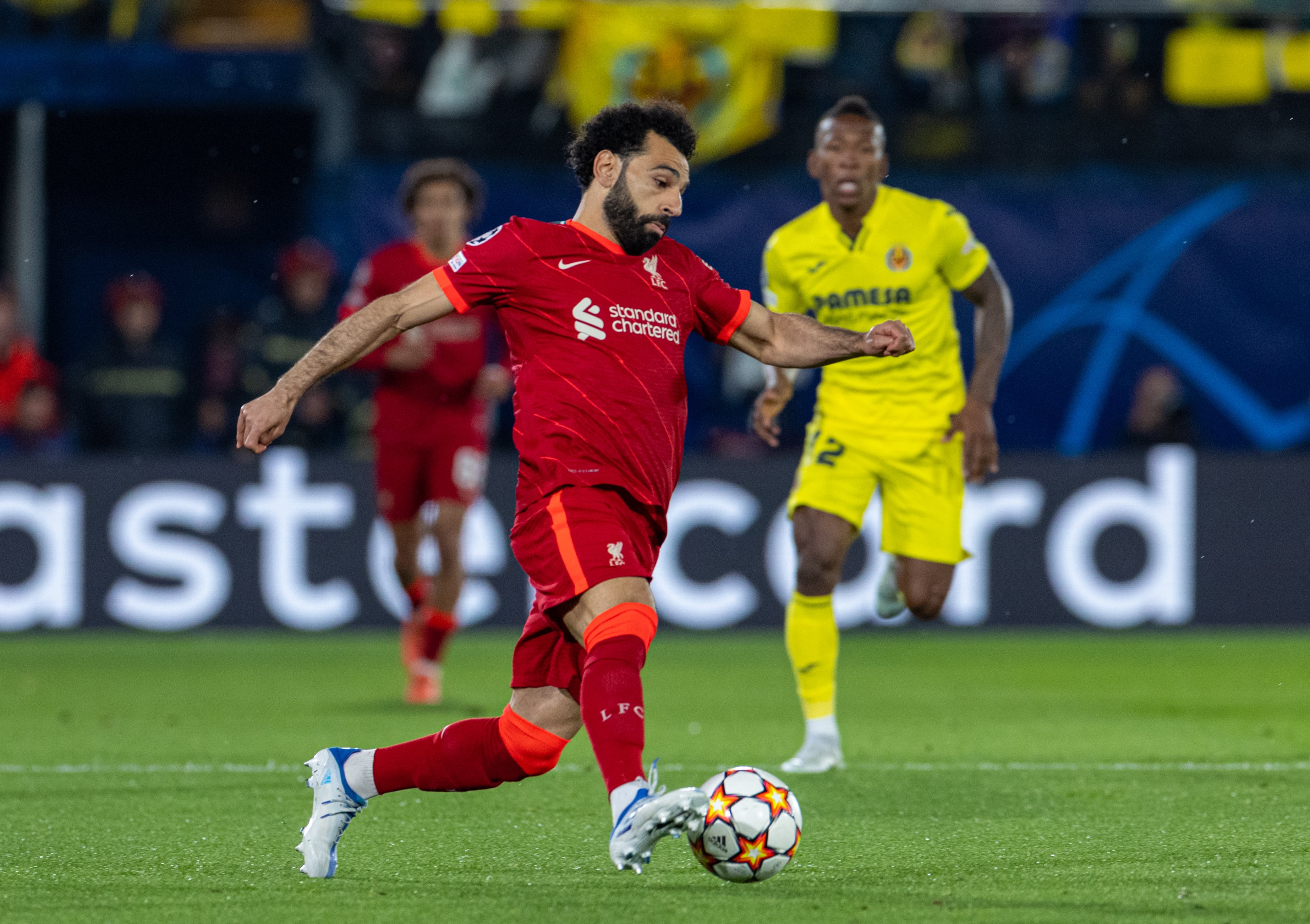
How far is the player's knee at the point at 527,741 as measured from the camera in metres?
4.62

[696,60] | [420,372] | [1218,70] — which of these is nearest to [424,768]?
[420,372]

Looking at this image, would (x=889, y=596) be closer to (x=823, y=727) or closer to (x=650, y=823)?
(x=823, y=727)

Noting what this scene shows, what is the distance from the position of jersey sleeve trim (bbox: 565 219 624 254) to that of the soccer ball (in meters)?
1.29

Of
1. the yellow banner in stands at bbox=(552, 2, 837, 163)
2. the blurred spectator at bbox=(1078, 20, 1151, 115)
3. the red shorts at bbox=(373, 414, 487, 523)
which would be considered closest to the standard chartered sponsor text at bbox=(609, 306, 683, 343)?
the red shorts at bbox=(373, 414, 487, 523)

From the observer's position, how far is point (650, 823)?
13.4ft

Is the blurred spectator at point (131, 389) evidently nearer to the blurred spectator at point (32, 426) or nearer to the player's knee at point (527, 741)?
the blurred spectator at point (32, 426)

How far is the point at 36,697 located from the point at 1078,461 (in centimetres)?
635

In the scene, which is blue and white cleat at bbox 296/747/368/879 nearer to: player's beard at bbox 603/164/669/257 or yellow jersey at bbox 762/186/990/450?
player's beard at bbox 603/164/669/257

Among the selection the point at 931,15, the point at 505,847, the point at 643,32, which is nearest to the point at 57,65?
the point at 643,32

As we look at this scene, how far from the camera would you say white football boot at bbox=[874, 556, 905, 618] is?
24.1 ft

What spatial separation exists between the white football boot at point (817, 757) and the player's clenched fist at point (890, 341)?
7.92ft

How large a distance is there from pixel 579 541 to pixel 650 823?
0.75m

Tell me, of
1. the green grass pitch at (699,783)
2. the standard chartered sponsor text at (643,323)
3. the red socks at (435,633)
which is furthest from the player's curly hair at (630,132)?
the red socks at (435,633)

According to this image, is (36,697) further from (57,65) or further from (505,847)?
(57,65)
